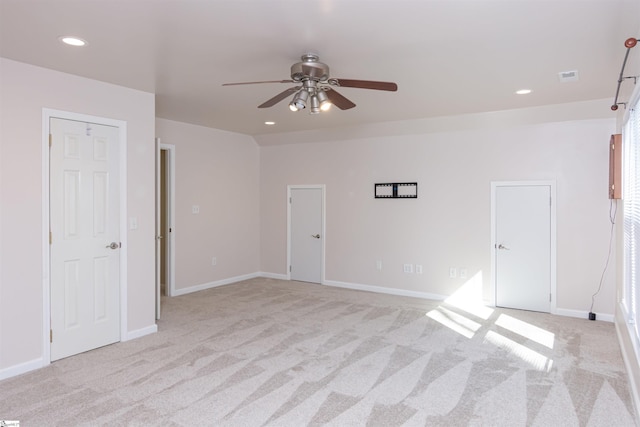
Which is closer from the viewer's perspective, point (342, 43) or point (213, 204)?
point (342, 43)

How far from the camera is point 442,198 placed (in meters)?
5.72

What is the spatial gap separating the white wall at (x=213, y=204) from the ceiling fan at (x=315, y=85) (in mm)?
3256

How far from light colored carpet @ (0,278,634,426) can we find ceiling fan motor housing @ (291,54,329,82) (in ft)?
7.69

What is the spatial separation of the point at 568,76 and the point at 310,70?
2.44 metres

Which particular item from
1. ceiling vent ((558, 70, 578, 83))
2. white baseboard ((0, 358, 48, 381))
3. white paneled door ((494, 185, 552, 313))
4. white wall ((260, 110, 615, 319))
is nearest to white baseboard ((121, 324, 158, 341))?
white baseboard ((0, 358, 48, 381))

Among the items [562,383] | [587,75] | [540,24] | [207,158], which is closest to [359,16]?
[540,24]

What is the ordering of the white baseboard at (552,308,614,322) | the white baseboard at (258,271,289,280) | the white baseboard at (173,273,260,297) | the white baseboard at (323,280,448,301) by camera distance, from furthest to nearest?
the white baseboard at (258,271,289,280)
the white baseboard at (173,273,260,297)
the white baseboard at (323,280,448,301)
the white baseboard at (552,308,614,322)

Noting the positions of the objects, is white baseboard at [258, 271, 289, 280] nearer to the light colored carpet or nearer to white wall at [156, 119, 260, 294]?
white wall at [156, 119, 260, 294]

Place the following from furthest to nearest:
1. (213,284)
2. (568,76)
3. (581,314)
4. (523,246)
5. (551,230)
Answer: (213,284) → (523,246) → (551,230) → (581,314) → (568,76)

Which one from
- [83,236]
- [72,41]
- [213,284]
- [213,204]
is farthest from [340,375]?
[213,204]

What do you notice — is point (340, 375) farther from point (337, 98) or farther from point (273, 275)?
point (273, 275)

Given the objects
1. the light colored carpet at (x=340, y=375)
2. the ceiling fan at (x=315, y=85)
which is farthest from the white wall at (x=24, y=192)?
the ceiling fan at (x=315, y=85)

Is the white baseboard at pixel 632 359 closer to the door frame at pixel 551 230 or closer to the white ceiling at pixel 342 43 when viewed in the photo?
the door frame at pixel 551 230

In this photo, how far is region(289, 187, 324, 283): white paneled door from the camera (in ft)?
22.4
